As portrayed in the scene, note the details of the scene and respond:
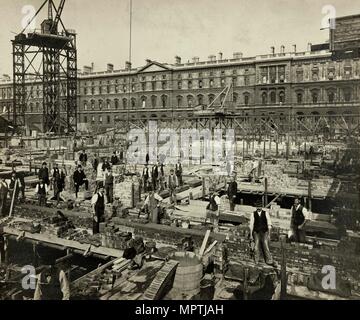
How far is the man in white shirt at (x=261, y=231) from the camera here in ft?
30.8

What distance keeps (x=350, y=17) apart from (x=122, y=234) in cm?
1476

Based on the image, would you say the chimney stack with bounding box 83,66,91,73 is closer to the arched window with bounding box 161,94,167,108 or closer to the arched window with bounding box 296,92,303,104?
the arched window with bounding box 161,94,167,108

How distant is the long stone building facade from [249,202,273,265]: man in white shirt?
119 feet

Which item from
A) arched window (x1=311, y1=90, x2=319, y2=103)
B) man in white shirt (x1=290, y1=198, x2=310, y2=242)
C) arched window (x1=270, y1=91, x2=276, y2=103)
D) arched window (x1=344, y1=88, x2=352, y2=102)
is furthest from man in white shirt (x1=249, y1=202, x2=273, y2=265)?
arched window (x1=270, y1=91, x2=276, y2=103)

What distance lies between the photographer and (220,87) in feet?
205

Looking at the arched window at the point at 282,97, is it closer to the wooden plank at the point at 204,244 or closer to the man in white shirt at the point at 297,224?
the man in white shirt at the point at 297,224

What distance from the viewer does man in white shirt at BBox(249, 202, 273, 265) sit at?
938cm

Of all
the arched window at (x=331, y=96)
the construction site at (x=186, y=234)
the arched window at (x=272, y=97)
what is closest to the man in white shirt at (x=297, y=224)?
the construction site at (x=186, y=234)

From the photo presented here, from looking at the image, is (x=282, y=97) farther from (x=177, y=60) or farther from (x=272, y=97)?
(x=177, y=60)

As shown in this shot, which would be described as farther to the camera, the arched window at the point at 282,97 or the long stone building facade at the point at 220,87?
the arched window at the point at 282,97

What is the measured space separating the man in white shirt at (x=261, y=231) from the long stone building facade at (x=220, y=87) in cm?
3617
